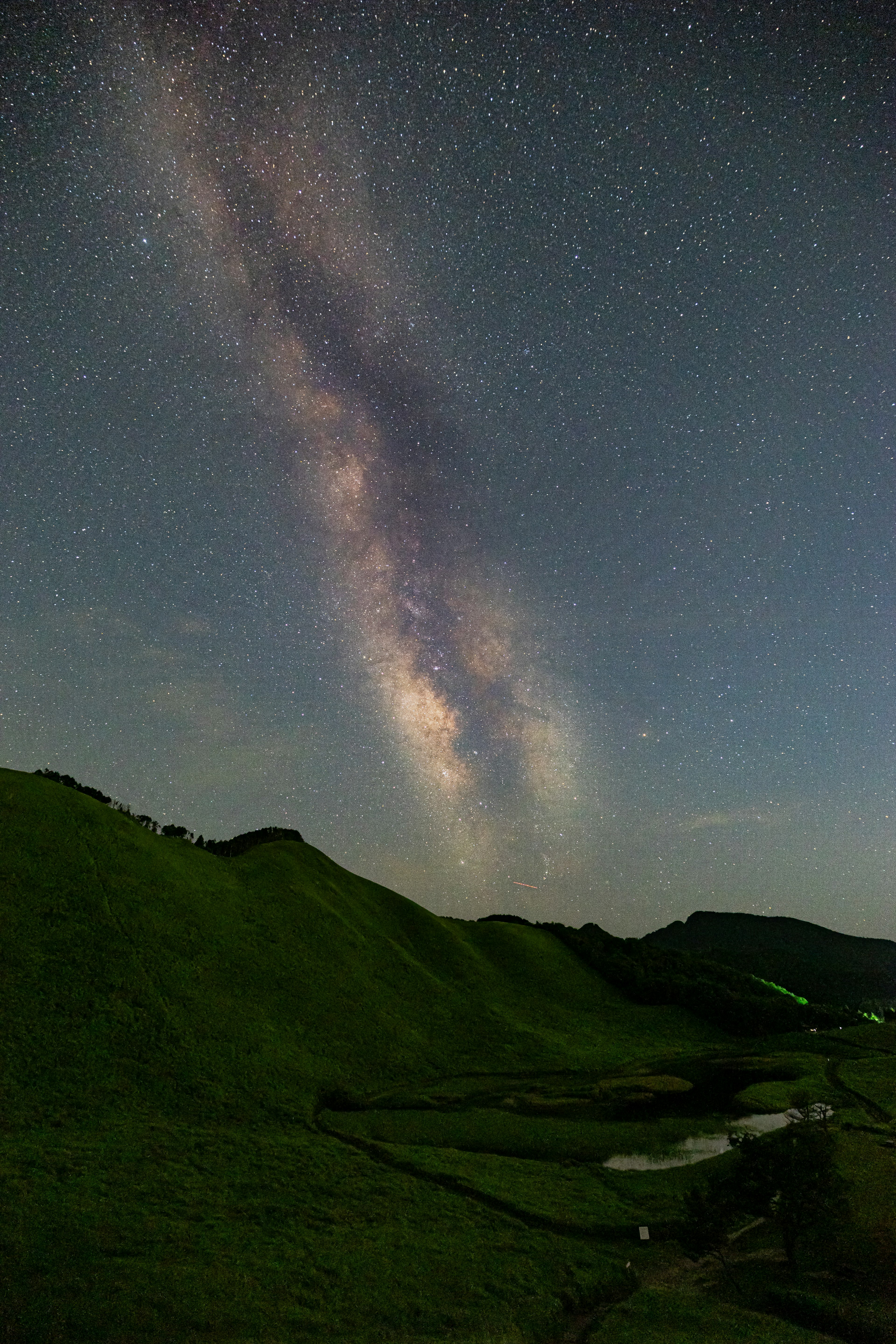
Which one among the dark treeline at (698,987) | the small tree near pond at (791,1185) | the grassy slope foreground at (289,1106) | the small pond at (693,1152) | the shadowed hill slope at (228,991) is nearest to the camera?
the grassy slope foreground at (289,1106)

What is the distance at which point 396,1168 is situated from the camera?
3603 centimetres

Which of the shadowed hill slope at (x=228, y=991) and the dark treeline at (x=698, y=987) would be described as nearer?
the shadowed hill slope at (x=228, y=991)

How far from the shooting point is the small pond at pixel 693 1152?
38219 millimetres

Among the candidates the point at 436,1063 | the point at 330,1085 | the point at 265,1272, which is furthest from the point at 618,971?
the point at 265,1272

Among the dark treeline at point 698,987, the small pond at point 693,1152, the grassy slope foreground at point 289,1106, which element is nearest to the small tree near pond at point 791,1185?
the grassy slope foreground at point 289,1106

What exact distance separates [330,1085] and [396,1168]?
19.2 metres

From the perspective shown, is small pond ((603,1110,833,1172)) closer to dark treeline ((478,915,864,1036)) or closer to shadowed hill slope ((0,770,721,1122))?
shadowed hill slope ((0,770,721,1122))

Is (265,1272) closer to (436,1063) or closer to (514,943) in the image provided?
(436,1063)

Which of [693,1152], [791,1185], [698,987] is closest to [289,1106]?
[693,1152]

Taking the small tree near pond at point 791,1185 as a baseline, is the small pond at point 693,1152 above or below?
below

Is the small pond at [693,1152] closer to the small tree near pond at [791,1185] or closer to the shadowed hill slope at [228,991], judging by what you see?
the small tree near pond at [791,1185]

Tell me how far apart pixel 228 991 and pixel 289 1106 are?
18.0 metres

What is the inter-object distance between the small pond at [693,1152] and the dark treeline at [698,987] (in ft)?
171

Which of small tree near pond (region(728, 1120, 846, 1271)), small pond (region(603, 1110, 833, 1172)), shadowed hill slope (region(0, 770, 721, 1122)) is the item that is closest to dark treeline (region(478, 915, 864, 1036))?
shadowed hill slope (region(0, 770, 721, 1122))
